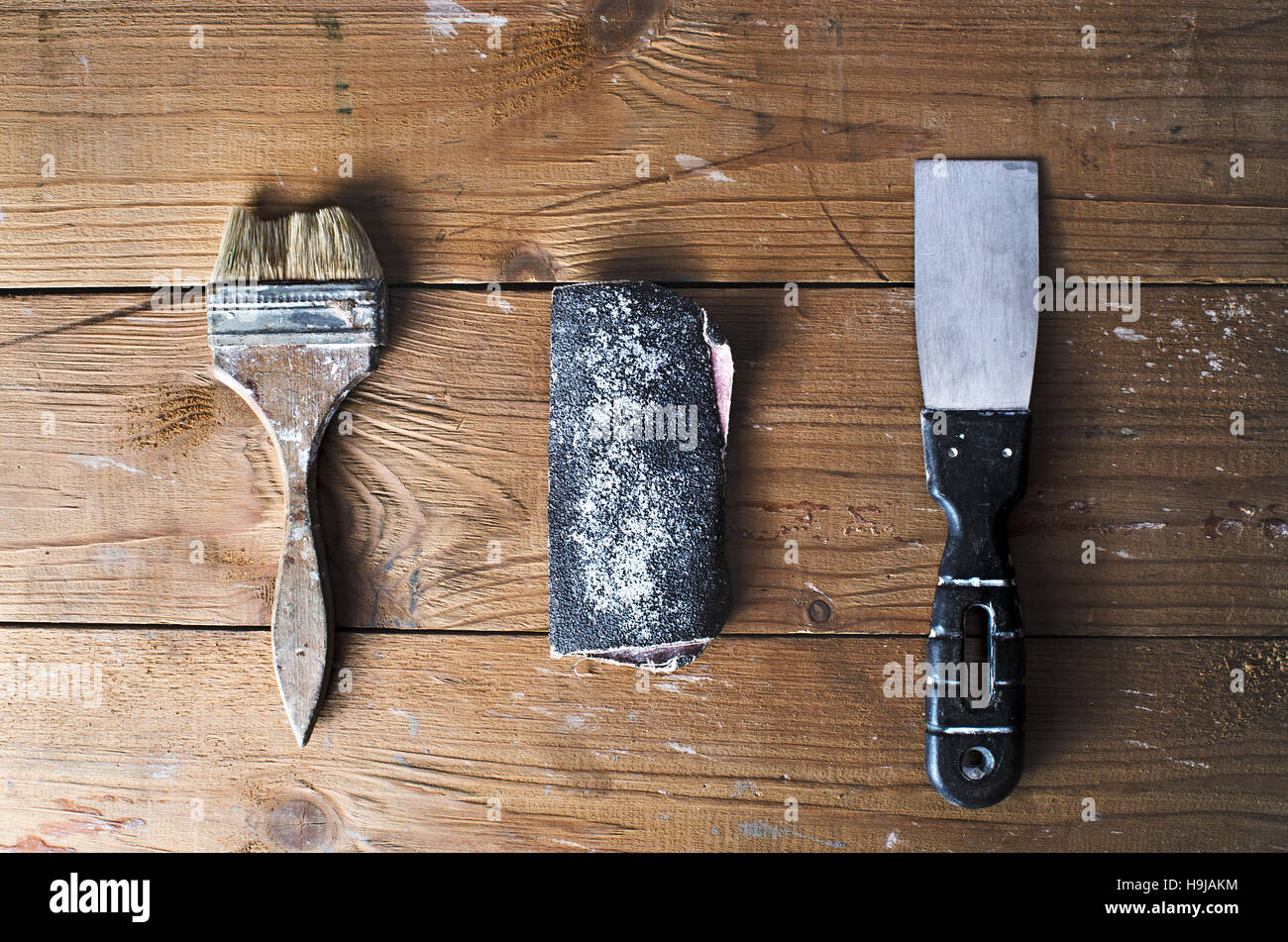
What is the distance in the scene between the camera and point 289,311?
2.39ft

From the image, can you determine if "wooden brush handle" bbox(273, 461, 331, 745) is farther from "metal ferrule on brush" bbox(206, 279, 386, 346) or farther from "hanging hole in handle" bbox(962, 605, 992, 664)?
"hanging hole in handle" bbox(962, 605, 992, 664)

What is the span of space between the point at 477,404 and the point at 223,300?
227 millimetres

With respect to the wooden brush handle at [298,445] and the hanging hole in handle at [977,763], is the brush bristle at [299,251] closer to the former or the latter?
the wooden brush handle at [298,445]

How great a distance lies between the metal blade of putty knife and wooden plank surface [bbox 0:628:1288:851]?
61 millimetres

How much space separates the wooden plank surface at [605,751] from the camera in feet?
2.52

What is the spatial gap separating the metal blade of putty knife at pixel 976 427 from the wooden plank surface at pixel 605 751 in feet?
0.20

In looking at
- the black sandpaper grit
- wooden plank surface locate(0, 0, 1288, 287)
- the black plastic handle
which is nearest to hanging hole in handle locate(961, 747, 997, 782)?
the black plastic handle

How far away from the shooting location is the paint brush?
731mm

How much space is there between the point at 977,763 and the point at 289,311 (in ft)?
2.26

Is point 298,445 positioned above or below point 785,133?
below

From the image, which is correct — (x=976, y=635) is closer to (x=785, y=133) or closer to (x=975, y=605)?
(x=975, y=605)

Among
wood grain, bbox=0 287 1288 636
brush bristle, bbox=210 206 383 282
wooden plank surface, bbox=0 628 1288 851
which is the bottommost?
wooden plank surface, bbox=0 628 1288 851

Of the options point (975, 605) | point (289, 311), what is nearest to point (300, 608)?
point (289, 311)

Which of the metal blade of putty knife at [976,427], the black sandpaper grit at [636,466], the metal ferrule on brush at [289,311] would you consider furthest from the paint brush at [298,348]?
the metal blade of putty knife at [976,427]
